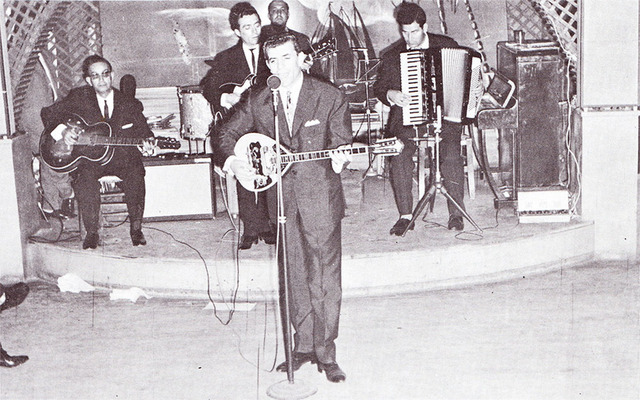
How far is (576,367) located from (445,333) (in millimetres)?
919

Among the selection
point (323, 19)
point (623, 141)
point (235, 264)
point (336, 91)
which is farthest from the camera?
point (323, 19)

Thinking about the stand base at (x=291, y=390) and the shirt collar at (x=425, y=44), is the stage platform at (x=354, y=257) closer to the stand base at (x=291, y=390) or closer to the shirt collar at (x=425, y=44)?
the shirt collar at (x=425, y=44)

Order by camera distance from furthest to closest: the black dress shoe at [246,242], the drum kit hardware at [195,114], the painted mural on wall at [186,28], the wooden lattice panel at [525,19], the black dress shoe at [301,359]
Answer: the painted mural on wall at [186,28] < the wooden lattice panel at [525,19] < the drum kit hardware at [195,114] < the black dress shoe at [246,242] < the black dress shoe at [301,359]

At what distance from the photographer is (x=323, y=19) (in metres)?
10.4

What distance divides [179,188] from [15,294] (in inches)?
71.2

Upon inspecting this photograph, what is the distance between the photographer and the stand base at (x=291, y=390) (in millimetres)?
4973

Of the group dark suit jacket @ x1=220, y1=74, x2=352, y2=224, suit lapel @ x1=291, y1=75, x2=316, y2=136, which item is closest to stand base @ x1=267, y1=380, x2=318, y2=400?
dark suit jacket @ x1=220, y1=74, x2=352, y2=224

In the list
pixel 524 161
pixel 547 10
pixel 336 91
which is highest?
pixel 547 10

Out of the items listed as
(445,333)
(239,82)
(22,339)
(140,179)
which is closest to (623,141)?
(445,333)

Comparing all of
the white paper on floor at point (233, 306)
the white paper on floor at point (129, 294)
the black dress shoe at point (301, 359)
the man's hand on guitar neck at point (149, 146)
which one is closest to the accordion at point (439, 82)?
the white paper on floor at point (233, 306)

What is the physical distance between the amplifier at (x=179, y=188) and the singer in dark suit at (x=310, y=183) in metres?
2.95

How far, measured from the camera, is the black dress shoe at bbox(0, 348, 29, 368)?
220 inches

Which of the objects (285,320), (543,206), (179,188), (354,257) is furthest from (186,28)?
(285,320)

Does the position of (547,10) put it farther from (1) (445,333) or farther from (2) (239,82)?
(1) (445,333)
